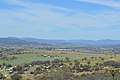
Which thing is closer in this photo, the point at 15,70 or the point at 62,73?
the point at 62,73

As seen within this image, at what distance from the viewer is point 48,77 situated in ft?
248

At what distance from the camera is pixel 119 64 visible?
433 feet

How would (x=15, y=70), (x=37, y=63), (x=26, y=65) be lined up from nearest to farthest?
(x=15, y=70) < (x=26, y=65) < (x=37, y=63)

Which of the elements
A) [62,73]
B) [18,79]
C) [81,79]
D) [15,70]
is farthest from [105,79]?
[15,70]

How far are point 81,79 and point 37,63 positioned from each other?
66.9 m

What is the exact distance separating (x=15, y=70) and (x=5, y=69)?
9843mm

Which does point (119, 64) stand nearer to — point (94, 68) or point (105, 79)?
point (94, 68)

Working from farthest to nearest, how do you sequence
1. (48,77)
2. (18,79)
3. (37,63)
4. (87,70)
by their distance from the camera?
(37,63), (87,70), (18,79), (48,77)

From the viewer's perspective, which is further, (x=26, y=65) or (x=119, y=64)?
(x=26, y=65)

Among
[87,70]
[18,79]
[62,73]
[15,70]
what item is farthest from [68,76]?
[15,70]

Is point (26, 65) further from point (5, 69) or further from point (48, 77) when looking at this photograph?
point (48, 77)

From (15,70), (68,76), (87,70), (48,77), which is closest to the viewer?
(48,77)

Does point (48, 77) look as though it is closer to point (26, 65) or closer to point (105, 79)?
point (105, 79)

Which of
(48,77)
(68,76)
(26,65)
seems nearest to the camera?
(48,77)
